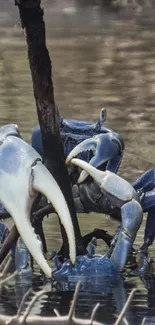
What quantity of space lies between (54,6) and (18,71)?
13158 mm

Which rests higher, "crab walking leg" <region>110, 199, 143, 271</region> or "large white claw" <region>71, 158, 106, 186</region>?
"large white claw" <region>71, 158, 106, 186</region>

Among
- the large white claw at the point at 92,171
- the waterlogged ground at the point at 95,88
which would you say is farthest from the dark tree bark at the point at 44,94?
the waterlogged ground at the point at 95,88

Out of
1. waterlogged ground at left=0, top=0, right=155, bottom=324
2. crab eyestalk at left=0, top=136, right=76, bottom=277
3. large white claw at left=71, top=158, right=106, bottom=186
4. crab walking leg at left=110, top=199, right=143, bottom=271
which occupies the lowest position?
waterlogged ground at left=0, top=0, right=155, bottom=324

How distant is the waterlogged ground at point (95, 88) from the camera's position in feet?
25.6

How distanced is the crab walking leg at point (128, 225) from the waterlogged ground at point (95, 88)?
0.65 feet

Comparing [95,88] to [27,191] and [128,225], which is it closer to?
[128,225]

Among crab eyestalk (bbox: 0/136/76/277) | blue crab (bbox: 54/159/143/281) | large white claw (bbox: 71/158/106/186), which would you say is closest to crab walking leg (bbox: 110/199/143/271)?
blue crab (bbox: 54/159/143/281)

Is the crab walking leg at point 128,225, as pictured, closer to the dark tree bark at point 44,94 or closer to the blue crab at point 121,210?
the blue crab at point 121,210

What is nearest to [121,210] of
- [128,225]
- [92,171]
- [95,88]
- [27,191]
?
[128,225]

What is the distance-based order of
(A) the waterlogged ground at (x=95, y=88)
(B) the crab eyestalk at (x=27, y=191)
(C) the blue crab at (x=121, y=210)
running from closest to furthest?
(B) the crab eyestalk at (x=27, y=191) → (A) the waterlogged ground at (x=95, y=88) → (C) the blue crab at (x=121, y=210)

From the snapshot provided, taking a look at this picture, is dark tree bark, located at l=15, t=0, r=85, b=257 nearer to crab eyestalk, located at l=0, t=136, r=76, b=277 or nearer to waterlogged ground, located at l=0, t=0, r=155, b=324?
crab eyestalk, located at l=0, t=136, r=76, b=277

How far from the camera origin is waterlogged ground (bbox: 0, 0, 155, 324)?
7797mm

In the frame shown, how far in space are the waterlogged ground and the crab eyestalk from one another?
33cm

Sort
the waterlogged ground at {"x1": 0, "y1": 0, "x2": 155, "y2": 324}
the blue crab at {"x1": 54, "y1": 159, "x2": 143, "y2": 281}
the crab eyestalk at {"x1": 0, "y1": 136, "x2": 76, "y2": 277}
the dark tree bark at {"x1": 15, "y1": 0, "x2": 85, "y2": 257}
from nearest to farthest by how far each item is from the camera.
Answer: the crab eyestalk at {"x1": 0, "y1": 136, "x2": 76, "y2": 277}, the dark tree bark at {"x1": 15, "y1": 0, "x2": 85, "y2": 257}, the waterlogged ground at {"x1": 0, "y1": 0, "x2": 155, "y2": 324}, the blue crab at {"x1": 54, "y1": 159, "x2": 143, "y2": 281}
